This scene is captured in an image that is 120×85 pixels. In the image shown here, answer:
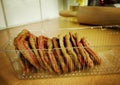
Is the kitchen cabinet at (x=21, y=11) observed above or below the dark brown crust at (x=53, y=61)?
above

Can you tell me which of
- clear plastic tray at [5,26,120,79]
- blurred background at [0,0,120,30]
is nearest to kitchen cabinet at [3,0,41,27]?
blurred background at [0,0,120,30]

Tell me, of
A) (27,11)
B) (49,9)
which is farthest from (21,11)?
(49,9)

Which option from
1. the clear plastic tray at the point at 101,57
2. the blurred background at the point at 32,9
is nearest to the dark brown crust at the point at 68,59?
the clear plastic tray at the point at 101,57

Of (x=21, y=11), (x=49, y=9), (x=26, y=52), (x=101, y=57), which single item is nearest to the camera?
(x=26, y=52)

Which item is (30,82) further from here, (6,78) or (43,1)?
(43,1)

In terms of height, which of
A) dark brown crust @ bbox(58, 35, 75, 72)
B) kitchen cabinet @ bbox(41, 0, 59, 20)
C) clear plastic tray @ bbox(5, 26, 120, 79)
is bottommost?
clear plastic tray @ bbox(5, 26, 120, 79)

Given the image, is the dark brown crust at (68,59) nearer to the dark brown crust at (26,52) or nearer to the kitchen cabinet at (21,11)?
the dark brown crust at (26,52)

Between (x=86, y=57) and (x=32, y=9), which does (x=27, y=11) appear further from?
(x=86, y=57)

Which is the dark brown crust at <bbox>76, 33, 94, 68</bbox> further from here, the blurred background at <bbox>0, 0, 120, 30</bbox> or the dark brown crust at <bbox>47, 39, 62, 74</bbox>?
the blurred background at <bbox>0, 0, 120, 30</bbox>
